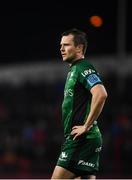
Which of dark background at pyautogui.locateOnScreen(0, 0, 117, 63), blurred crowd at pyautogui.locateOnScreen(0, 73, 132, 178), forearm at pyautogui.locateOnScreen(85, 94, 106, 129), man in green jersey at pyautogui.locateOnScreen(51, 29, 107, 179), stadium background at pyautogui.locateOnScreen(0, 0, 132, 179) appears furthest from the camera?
dark background at pyautogui.locateOnScreen(0, 0, 117, 63)

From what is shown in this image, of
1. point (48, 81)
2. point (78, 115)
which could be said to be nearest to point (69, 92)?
point (78, 115)

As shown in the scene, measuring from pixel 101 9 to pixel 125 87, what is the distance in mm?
2610

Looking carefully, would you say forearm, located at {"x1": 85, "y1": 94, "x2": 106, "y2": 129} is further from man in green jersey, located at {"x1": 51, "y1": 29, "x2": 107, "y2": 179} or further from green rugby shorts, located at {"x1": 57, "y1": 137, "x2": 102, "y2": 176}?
green rugby shorts, located at {"x1": 57, "y1": 137, "x2": 102, "y2": 176}

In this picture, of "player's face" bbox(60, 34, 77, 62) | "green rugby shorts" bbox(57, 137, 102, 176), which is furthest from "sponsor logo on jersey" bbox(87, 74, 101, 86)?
"green rugby shorts" bbox(57, 137, 102, 176)

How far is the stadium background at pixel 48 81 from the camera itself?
13.3 metres

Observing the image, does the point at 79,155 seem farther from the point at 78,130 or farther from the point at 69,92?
the point at 69,92

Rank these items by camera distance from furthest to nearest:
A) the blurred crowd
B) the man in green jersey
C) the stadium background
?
the stadium background → the blurred crowd → the man in green jersey

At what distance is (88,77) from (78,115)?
31cm

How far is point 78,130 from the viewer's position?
556 cm

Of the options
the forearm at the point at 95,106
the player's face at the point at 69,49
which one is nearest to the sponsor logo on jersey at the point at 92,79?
the forearm at the point at 95,106

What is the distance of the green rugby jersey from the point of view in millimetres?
5625

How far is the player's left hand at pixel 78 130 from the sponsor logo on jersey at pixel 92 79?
1.12 feet

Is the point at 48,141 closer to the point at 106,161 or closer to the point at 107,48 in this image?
the point at 106,161

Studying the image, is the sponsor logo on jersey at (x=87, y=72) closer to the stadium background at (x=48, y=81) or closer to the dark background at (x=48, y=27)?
the stadium background at (x=48, y=81)
